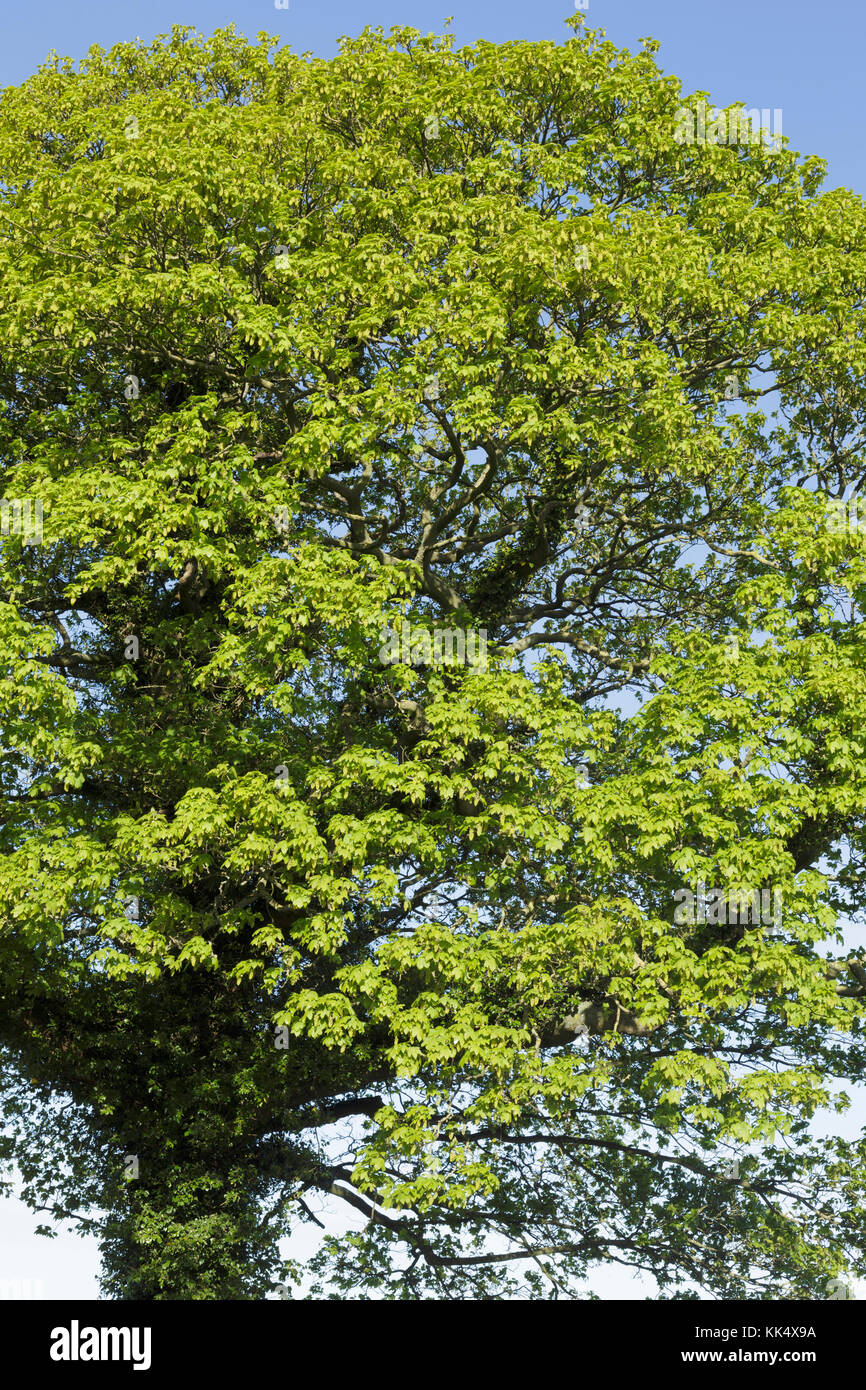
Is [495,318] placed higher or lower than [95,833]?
higher

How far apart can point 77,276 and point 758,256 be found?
8.25m

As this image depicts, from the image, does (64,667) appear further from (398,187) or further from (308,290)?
(398,187)

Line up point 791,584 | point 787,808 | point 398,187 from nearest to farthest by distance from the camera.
→ 1. point 787,808
2. point 791,584
3. point 398,187

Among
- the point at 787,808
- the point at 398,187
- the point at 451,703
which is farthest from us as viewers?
the point at 398,187

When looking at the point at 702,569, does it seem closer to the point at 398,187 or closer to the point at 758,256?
the point at 758,256

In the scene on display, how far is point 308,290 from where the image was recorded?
15750 mm

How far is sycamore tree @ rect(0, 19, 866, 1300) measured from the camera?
13945 millimetres

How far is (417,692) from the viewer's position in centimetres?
1603

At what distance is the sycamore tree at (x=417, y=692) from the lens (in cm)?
1395

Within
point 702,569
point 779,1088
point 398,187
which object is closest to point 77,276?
point 398,187

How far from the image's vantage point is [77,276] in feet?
51.4
